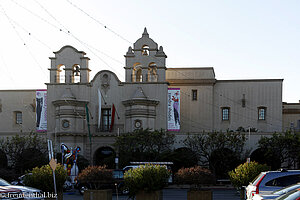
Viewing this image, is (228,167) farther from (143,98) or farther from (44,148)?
(44,148)

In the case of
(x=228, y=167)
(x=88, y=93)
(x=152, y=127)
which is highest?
(x=88, y=93)

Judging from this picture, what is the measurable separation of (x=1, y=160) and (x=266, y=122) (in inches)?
1148

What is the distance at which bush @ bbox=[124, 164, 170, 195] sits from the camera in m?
22.0

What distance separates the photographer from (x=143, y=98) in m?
54.7

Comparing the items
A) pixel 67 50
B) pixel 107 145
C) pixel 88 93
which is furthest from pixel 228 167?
pixel 67 50

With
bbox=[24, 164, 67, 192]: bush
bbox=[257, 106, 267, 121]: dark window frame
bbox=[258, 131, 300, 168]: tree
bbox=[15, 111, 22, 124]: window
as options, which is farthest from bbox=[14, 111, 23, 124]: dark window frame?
bbox=[24, 164, 67, 192]: bush

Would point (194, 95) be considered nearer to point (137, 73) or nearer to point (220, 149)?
point (137, 73)

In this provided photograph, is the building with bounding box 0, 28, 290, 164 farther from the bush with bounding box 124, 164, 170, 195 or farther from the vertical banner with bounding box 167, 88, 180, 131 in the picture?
the bush with bounding box 124, 164, 170, 195

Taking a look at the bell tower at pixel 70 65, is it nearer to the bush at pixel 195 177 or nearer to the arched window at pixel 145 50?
the arched window at pixel 145 50

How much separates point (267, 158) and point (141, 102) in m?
13.9

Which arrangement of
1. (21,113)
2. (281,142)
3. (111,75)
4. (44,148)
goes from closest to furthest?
(281,142) < (44,148) < (111,75) < (21,113)

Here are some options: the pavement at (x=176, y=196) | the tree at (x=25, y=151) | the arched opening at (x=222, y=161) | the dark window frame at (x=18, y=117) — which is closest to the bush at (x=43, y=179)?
the pavement at (x=176, y=196)

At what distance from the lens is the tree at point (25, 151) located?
167 ft

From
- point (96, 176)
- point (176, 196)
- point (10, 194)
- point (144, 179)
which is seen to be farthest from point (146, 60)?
point (10, 194)
